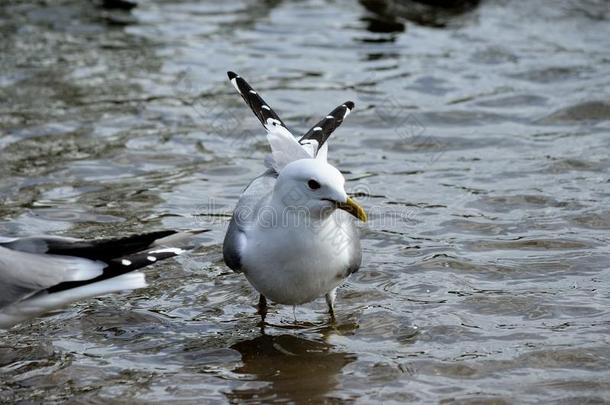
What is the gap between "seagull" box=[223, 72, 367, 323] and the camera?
495cm

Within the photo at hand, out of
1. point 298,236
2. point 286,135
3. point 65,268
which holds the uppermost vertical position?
point 286,135

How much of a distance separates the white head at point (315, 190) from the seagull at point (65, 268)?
0.59 meters

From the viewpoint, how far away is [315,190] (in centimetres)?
494

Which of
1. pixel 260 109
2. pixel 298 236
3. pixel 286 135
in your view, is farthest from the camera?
pixel 260 109

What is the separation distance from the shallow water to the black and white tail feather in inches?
31.2

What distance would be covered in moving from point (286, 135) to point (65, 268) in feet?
4.85

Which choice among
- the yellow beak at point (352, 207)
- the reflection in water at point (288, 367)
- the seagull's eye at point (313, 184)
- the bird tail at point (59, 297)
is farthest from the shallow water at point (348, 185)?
the seagull's eye at point (313, 184)

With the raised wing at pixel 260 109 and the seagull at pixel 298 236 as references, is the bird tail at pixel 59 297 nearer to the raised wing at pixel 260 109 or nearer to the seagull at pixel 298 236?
the seagull at pixel 298 236

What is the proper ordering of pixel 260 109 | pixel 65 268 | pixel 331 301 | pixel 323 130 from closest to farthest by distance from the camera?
pixel 65 268 < pixel 331 301 < pixel 323 130 < pixel 260 109

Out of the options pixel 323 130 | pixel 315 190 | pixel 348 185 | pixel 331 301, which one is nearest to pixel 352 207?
pixel 315 190

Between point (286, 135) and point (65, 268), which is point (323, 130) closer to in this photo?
point (286, 135)

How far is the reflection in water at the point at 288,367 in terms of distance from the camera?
4.81m

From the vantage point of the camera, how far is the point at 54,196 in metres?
7.36

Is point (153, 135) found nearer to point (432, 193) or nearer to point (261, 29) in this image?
point (432, 193)
